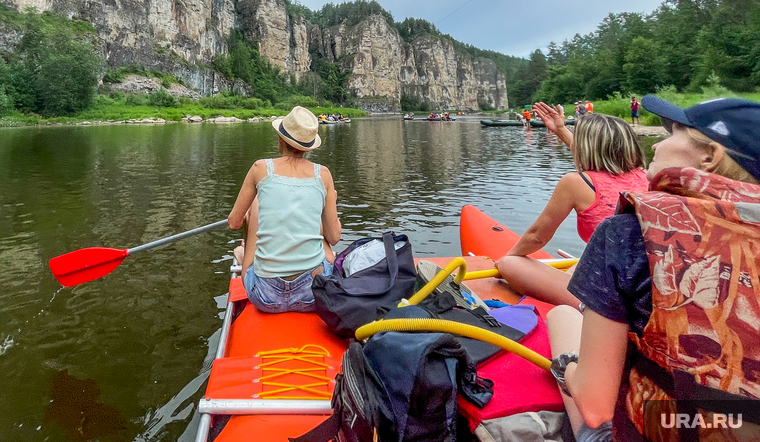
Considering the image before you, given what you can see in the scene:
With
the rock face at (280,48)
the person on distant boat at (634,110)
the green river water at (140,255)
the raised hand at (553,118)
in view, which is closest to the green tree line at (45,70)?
the rock face at (280,48)

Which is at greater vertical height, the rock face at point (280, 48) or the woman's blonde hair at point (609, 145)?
the rock face at point (280, 48)

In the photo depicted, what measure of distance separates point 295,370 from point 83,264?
2605 mm

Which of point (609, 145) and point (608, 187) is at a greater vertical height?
point (609, 145)

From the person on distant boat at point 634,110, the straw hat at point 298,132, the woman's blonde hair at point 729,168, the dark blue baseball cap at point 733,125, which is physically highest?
the person on distant boat at point 634,110

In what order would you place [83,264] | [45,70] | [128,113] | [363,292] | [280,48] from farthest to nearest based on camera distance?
[280,48] < [128,113] < [45,70] < [83,264] < [363,292]

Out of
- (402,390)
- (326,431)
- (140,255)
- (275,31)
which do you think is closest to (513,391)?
(402,390)

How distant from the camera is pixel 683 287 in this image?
937 mm

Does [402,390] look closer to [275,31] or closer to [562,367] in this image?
[562,367]

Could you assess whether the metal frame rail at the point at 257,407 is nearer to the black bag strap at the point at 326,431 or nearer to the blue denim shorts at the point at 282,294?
the black bag strap at the point at 326,431

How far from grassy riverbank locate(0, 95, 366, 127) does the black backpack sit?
132ft

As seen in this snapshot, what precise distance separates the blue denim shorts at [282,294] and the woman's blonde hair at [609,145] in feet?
5.35

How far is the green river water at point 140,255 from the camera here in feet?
8.95

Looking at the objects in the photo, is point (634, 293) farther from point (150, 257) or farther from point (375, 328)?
point (150, 257)

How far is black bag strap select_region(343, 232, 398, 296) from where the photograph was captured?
93.3 inches
